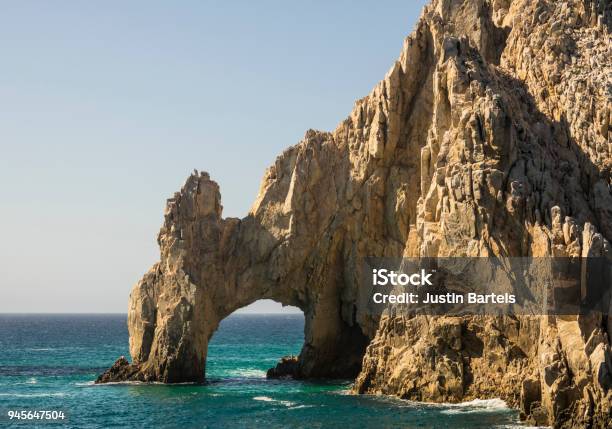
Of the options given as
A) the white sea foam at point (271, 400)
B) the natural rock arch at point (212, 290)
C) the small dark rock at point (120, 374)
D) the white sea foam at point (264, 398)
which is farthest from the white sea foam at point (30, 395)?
the white sea foam at point (271, 400)

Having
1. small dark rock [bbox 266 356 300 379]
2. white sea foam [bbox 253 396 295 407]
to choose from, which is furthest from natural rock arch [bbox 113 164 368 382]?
white sea foam [bbox 253 396 295 407]

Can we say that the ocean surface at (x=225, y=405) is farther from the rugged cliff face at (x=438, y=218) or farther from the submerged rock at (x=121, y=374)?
the rugged cliff face at (x=438, y=218)

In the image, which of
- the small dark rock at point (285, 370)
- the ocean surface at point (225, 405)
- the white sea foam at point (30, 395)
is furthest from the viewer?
the small dark rock at point (285, 370)

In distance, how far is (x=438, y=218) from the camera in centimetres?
6031

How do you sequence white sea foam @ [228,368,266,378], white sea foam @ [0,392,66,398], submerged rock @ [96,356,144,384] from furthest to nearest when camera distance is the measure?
white sea foam @ [228,368,266,378] → submerged rock @ [96,356,144,384] → white sea foam @ [0,392,66,398]

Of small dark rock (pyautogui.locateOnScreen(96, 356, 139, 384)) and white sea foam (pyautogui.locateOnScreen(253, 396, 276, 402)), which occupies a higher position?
small dark rock (pyautogui.locateOnScreen(96, 356, 139, 384))

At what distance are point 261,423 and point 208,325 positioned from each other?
63.7ft

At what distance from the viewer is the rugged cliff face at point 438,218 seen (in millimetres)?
54312

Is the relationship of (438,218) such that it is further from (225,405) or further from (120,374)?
(120,374)

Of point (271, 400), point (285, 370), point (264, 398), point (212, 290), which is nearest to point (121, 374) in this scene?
point (212, 290)

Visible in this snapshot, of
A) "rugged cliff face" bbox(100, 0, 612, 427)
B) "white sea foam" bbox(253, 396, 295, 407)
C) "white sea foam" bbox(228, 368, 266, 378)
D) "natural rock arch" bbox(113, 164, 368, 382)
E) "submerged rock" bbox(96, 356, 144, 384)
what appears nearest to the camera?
"rugged cliff face" bbox(100, 0, 612, 427)

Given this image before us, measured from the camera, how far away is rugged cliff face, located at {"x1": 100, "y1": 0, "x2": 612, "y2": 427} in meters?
54.3

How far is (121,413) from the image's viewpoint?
56656 millimetres

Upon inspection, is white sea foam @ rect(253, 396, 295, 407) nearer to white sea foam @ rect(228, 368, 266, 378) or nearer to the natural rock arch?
the natural rock arch
